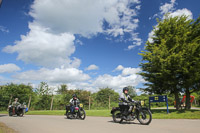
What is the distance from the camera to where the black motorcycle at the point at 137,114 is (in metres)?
6.84

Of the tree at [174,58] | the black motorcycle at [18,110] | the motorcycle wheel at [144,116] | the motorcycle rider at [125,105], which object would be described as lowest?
the black motorcycle at [18,110]

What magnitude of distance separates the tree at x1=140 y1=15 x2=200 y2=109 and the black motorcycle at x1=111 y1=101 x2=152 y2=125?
5.30 meters

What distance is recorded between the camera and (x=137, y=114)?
7.19 meters

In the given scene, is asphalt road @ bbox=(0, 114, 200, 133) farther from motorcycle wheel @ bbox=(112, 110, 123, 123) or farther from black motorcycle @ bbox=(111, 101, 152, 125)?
motorcycle wheel @ bbox=(112, 110, 123, 123)

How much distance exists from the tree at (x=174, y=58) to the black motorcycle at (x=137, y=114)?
5305 mm

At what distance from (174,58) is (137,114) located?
5.98m

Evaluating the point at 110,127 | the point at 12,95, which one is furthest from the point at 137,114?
the point at 12,95

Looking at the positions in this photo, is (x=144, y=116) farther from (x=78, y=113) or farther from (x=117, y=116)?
(x=78, y=113)

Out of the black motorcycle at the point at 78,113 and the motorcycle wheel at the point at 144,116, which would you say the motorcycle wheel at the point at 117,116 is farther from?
the black motorcycle at the point at 78,113

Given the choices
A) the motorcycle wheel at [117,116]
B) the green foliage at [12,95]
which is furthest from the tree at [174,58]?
the green foliage at [12,95]

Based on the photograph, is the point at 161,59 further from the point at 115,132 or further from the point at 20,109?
the point at 20,109

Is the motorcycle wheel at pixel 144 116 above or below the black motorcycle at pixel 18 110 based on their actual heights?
above

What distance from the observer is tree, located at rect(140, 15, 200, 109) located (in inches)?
433

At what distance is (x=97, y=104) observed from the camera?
23438 millimetres
